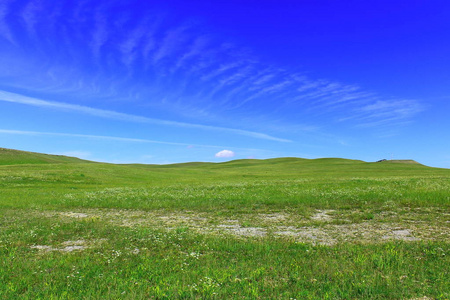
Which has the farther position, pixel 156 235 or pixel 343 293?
pixel 156 235

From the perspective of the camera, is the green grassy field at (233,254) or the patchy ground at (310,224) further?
the patchy ground at (310,224)

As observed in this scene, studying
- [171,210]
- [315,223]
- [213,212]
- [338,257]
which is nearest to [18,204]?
[171,210]

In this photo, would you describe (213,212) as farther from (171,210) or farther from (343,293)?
(343,293)

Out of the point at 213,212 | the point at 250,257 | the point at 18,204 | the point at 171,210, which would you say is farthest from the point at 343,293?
the point at 18,204

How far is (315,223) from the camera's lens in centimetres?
1617

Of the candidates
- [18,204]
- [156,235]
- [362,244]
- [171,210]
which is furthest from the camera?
[18,204]

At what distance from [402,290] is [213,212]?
1445cm

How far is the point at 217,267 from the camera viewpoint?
922cm

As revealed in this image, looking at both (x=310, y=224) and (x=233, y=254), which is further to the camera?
(x=310, y=224)

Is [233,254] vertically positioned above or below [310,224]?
below

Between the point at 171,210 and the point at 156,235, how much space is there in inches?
347

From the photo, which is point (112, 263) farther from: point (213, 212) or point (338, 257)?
point (213, 212)

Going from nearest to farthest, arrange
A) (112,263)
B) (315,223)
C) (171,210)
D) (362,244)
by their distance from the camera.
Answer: (112,263)
(362,244)
(315,223)
(171,210)

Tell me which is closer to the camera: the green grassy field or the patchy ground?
the green grassy field
